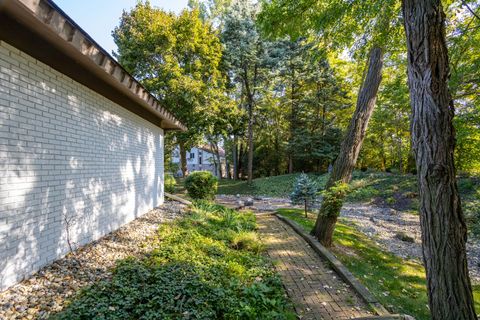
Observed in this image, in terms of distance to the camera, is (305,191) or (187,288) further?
(305,191)

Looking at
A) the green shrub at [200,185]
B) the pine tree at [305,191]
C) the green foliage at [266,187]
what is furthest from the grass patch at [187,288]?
the green foliage at [266,187]

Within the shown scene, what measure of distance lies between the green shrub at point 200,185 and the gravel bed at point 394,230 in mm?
5156

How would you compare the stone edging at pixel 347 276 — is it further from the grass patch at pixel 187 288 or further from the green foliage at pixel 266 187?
the green foliage at pixel 266 187

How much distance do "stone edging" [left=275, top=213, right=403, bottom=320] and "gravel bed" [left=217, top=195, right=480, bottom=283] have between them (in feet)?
7.41

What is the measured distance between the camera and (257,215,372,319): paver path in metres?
3.16

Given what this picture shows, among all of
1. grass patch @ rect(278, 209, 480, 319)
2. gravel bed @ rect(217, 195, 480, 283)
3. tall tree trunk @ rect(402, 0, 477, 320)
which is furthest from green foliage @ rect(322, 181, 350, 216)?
tall tree trunk @ rect(402, 0, 477, 320)

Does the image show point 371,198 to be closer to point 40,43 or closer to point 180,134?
point 180,134

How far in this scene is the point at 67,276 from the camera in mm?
3129

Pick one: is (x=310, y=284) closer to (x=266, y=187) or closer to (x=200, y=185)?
(x=200, y=185)

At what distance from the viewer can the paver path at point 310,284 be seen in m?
3.16

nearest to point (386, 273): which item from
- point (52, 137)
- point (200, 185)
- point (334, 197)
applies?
point (334, 197)

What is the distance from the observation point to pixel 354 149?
526cm

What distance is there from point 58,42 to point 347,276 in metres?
5.02

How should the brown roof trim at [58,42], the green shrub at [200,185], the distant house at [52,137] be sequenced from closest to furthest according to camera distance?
the brown roof trim at [58,42] → the distant house at [52,137] → the green shrub at [200,185]
